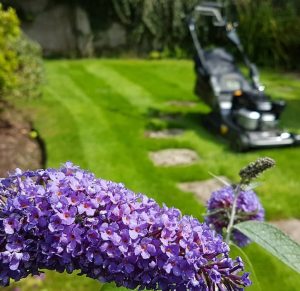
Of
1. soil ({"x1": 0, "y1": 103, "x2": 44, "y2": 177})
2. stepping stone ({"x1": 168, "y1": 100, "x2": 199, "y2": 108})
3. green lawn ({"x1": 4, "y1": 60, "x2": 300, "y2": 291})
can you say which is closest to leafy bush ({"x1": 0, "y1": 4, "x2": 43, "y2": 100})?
soil ({"x1": 0, "y1": 103, "x2": 44, "y2": 177})

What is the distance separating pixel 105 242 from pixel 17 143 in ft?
17.5

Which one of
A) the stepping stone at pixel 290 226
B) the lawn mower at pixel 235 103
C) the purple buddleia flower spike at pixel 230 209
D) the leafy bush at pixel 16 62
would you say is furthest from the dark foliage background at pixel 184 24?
the purple buddleia flower spike at pixel 230 209

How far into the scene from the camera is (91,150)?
6312 mm

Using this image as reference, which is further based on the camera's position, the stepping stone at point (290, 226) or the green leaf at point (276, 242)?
the stepping stone at point (290, 226)

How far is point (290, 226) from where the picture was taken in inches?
184

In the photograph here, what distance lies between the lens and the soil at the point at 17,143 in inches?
226

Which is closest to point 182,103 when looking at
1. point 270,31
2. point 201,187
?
point 201,187

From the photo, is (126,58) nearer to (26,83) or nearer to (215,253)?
(26,83)

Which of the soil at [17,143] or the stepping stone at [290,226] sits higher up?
the stepping stone at [290,226]

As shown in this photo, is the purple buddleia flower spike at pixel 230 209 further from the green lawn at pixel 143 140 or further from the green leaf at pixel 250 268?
the green lawn at pixel 143 140

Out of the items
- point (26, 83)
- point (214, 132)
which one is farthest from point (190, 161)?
point (26, 83)

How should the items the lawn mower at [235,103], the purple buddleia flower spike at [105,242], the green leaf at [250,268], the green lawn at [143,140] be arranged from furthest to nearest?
the lawn mower at [235,103] → the green lawn at [143,140] → the green leaf at [250,268] → the purple buddleia flower spike at [105,242]

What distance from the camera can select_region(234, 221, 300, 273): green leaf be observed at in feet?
4.14

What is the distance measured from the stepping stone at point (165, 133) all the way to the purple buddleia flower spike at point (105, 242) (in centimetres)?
577
